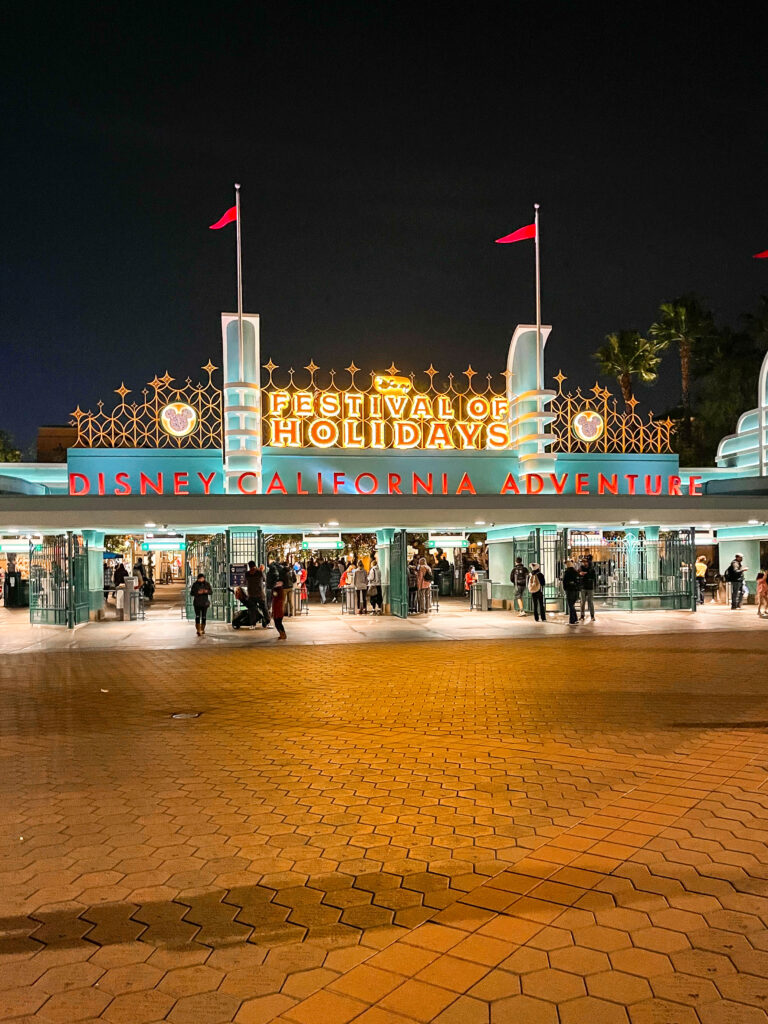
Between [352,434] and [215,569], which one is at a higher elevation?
[352,434]

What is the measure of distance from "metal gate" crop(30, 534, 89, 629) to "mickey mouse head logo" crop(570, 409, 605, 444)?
16.9m

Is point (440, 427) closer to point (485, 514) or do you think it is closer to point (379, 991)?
point (485, 514)

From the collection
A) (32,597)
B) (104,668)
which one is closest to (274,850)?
(104,668)

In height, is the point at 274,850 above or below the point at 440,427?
below

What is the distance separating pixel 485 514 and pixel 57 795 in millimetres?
18546

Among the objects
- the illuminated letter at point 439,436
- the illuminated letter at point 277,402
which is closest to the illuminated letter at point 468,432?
the illuminated letter at point 439,436

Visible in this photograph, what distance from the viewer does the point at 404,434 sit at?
93.1 feet

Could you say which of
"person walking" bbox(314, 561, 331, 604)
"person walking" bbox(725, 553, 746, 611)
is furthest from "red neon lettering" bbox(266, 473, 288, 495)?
"person walking" bbox(725, 553, 746, 611)

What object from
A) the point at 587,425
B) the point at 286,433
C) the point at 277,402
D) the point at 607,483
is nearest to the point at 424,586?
the point at 286,433

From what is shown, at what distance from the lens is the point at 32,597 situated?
23.5 m

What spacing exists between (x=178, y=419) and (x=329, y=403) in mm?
4942

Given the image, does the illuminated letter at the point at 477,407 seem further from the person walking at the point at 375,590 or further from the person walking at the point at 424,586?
the person walking at the point at 375,590

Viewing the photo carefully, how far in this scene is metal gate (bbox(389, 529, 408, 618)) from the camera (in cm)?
2457

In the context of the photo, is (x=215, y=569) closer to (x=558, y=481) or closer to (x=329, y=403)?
(x=329, y=403)
